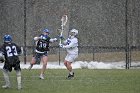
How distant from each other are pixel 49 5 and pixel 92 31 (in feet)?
16.0

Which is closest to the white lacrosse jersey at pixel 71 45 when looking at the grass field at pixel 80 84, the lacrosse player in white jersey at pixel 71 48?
the lacrosse player in white jersey at pixel 71 48

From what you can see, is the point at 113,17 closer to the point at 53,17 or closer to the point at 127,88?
the point at 53,17

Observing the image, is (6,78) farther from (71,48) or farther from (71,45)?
(71,48)

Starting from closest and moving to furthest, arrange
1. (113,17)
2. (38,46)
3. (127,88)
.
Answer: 1. (127,88)
2. (38,46)
3. (113,17)

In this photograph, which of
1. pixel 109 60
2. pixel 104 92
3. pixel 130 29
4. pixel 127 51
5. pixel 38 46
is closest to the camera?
pixel 104 92

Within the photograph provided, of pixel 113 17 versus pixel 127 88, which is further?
pixel 113 17

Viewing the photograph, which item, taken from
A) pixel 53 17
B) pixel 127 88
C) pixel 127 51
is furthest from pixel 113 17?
pixel 127 88

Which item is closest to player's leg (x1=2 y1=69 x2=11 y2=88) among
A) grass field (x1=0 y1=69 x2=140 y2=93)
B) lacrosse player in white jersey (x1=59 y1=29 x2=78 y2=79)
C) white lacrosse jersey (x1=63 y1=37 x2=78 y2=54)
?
grass field (x1=0 y1=69 x2=140 y2=93)

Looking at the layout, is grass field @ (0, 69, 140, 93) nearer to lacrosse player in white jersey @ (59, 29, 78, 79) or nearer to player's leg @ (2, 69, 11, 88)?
player's leg @ (2, 69, 11, 88)

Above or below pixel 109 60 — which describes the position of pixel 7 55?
above

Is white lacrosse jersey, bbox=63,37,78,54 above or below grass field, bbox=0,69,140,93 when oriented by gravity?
above

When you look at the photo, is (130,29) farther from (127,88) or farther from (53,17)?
(127,88)

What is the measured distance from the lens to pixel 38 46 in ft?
76.9

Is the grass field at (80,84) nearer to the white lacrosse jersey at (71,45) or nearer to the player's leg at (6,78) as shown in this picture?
the player's leg at (6,78)
